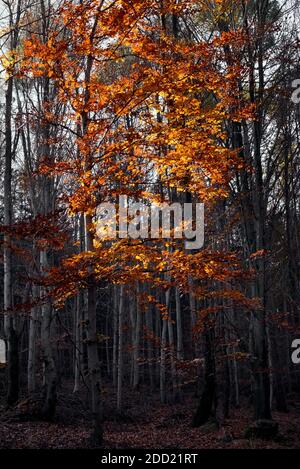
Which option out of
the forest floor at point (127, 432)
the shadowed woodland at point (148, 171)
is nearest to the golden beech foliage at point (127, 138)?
the shadowed woodland at point (148, 171)

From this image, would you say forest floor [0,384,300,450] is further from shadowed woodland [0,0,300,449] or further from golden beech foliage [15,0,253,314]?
golden beech foliage [15,0,253,314]

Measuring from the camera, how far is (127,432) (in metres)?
11.8

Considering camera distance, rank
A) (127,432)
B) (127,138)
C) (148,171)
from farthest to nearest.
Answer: (127,432)
(148,171)
(127,138)

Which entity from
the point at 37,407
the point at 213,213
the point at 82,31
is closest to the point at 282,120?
the point at 213,213

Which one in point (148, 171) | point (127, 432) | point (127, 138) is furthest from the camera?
point (127, 432)

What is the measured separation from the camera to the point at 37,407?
11438 millimetres

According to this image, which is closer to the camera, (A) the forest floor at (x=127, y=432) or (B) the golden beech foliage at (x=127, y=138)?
(B) the golden beech foliage at (x=127, y=138)

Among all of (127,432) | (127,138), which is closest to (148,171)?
(127,138)

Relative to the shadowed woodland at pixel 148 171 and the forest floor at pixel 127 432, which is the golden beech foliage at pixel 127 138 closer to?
the shadowed woodland at pixel 148 171

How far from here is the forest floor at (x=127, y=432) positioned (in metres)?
9.08

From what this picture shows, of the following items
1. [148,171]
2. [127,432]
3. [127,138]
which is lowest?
[127,432]

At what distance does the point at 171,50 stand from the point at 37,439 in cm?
827

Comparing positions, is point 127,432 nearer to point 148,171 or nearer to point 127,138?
point 148,171
